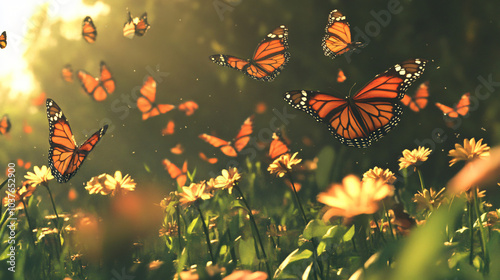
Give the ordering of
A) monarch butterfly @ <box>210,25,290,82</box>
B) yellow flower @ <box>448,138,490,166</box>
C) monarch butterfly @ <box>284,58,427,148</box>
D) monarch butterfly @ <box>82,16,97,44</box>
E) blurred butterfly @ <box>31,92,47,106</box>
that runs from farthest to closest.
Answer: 1. blurred butterfly @ <box>31,92,47,106</box>
2. monarch butterfly @ <box>82,16,97,44</box>
3. monarch butterfly @ <box>210,25,290,82</box>
4. monarch butterfly @ <box>284,58,427,148</box>
5. yellow flower @ <box>448,138,490,166</box>

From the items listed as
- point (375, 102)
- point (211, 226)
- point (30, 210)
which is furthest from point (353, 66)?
point (30, 210)

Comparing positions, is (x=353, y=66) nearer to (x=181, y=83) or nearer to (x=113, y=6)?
(x=181, y=83)

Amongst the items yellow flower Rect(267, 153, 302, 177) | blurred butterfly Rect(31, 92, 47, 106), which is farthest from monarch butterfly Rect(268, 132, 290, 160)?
blurred butterfly Rect(31, 92, 47, 106)

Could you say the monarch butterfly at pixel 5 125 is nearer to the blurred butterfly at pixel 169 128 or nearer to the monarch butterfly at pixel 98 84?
the monarch butterfly at pixel 98 84

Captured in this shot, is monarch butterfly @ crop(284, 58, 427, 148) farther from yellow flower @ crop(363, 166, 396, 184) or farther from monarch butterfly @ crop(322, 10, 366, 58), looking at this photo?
monarch butterfly @ crop(322, 10, 366, 58)

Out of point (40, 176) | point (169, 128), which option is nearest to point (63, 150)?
point (40, 176)

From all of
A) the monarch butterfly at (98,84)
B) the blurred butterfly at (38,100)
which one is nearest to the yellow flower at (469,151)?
the monarch butterfly at (98,84)

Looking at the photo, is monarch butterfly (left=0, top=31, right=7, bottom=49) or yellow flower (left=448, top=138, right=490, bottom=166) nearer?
yellow flower (left=448, top=138, right=490, bottom=166)
